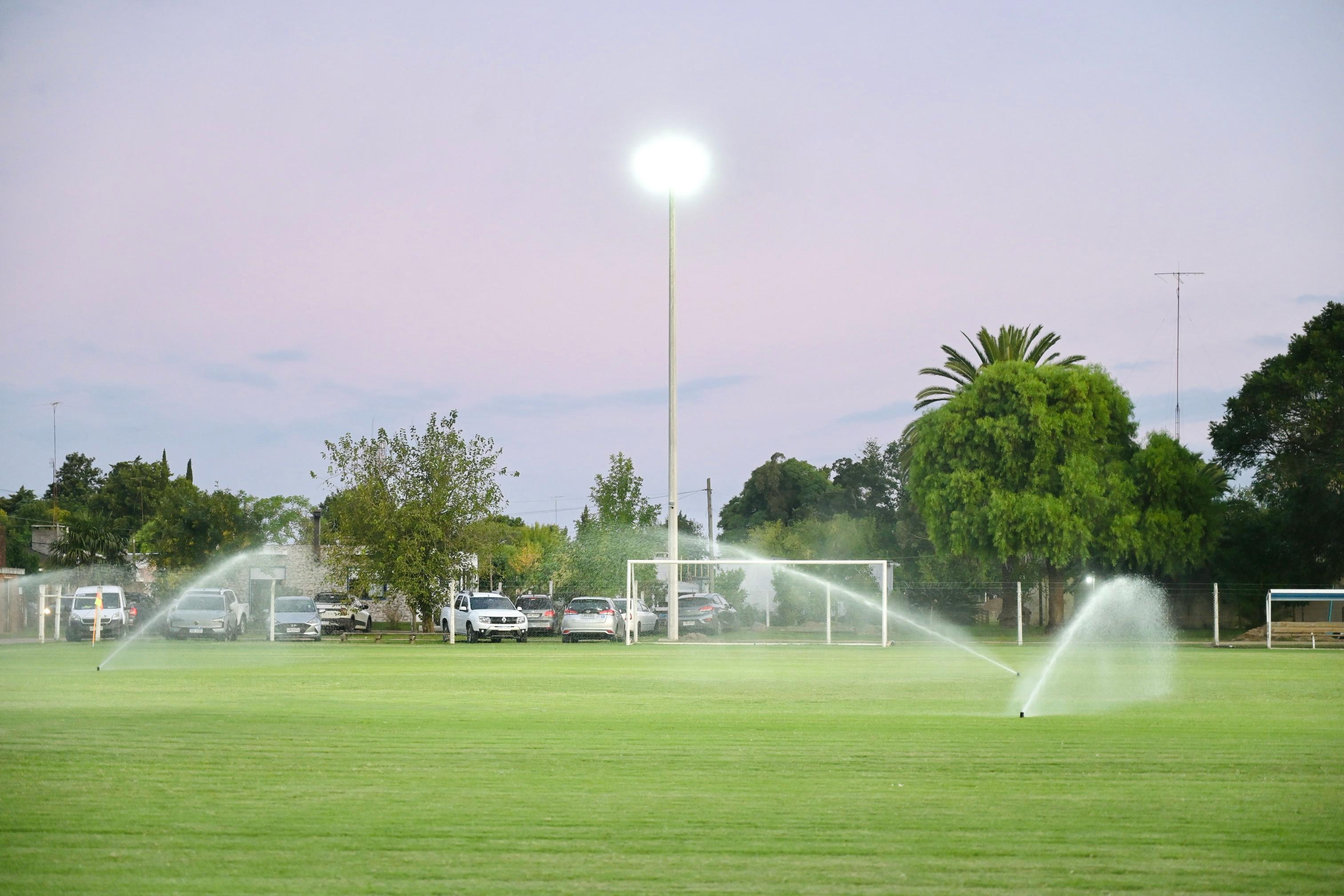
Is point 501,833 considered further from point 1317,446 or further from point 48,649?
point 1317,446

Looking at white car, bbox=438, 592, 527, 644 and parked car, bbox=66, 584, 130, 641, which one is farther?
white car, bbox=438, 592, 527, 644

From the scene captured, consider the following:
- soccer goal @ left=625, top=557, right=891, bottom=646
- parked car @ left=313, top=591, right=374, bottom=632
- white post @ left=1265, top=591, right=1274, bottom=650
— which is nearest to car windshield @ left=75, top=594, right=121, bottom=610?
parked car @ left=313, top=591, right=374, bottom=632

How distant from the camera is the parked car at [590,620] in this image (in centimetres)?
4788

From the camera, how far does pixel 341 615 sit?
2296 inches

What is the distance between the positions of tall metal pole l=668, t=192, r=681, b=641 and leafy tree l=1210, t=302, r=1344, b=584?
80.7 feet

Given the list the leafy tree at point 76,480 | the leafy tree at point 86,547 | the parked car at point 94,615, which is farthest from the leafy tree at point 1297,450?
the leafy tree at point 76,480

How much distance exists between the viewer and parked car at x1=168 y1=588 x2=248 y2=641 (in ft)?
159

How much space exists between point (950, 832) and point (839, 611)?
2322 inches

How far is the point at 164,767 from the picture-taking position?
1141cm

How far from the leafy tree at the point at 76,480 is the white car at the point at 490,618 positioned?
269 feet

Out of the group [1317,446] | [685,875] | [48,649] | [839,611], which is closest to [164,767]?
[685,875]

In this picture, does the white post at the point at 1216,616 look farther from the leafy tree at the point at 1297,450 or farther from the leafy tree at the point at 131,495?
the leafy tree at the point at 131,495

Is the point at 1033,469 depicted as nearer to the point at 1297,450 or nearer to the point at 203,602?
the point at 1297,450

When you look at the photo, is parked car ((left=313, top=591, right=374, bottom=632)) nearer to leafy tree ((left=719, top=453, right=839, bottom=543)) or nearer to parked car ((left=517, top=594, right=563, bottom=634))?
parked car ((left=517, top=594, right=563, bottom=634))
